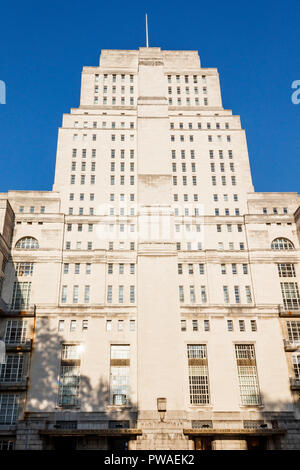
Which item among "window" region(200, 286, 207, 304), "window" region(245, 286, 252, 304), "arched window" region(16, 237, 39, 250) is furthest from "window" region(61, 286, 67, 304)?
"window" region(245, 286, 252, 304)

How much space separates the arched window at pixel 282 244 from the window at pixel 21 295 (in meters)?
36.7

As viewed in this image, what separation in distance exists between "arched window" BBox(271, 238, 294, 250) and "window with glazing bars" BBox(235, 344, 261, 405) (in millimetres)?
15707

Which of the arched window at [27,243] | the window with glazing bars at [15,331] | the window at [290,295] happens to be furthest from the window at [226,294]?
the arched window at [27,243]

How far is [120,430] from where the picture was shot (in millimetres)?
48938

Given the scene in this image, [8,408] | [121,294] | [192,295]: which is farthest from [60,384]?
[192,295]

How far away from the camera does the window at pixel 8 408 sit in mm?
51375

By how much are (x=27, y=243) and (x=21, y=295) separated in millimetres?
8362

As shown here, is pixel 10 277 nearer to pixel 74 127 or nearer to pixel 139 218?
pixel 139 218

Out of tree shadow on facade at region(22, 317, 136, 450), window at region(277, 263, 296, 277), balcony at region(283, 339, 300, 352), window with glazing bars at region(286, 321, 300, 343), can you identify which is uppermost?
window at region(277, 263, 296, 277)

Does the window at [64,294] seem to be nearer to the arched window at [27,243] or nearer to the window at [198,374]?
the arched window at [27,243]

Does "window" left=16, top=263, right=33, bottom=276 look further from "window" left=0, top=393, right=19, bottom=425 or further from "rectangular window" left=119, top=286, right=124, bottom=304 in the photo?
"window" left=0, top=393, right=19, bottom=425

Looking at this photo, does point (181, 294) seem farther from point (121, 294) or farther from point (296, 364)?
point (296, 364)

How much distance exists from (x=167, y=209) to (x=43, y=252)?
65.2 feet

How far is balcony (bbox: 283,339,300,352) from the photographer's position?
55156mm
